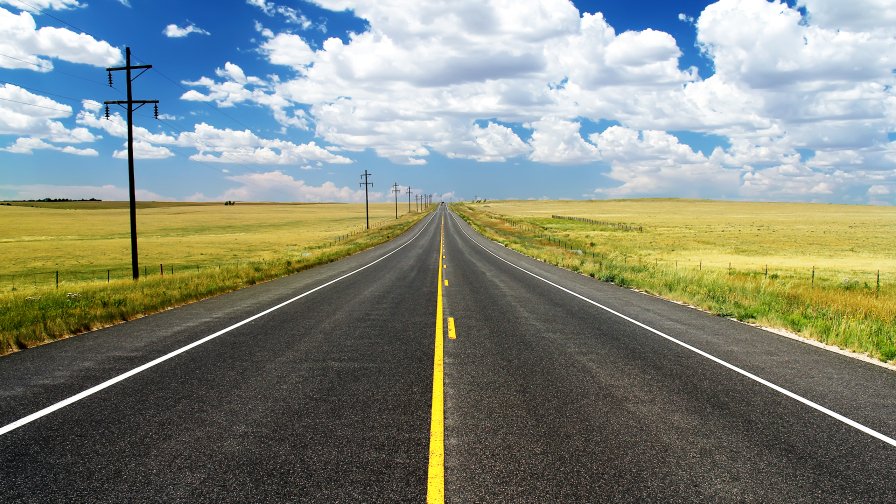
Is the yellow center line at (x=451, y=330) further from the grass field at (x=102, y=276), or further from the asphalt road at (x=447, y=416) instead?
the grass field at (x=102, y=276)

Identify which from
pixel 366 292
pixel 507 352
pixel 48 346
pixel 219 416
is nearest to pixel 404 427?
pixel 219 416

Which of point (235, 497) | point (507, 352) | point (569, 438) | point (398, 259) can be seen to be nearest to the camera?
point (235, 497)

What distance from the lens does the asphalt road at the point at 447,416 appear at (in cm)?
391

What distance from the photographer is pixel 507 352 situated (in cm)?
Result: 817

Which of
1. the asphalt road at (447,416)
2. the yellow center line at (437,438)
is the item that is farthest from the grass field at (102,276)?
the yellow center line at (437,438)

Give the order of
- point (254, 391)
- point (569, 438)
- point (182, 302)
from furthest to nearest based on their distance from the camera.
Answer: point (182, 302), point (254, 391), point (569, 438)

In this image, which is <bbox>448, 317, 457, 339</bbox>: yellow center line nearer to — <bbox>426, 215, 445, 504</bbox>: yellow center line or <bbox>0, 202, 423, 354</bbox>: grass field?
<bbox>426, 215, 445, 504</bbox>: yellow center line

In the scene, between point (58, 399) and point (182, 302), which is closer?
point (58, 399)

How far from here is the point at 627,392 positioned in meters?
6.22

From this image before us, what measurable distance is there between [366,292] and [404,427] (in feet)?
36.1

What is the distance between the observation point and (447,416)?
5262 mm

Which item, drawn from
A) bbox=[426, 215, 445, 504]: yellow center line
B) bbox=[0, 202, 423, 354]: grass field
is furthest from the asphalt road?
bbox=[0, 202, 423, 354]: grass field

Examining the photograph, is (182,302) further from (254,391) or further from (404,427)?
A: (404,427)

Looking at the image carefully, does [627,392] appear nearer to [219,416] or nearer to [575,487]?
[575,487]
